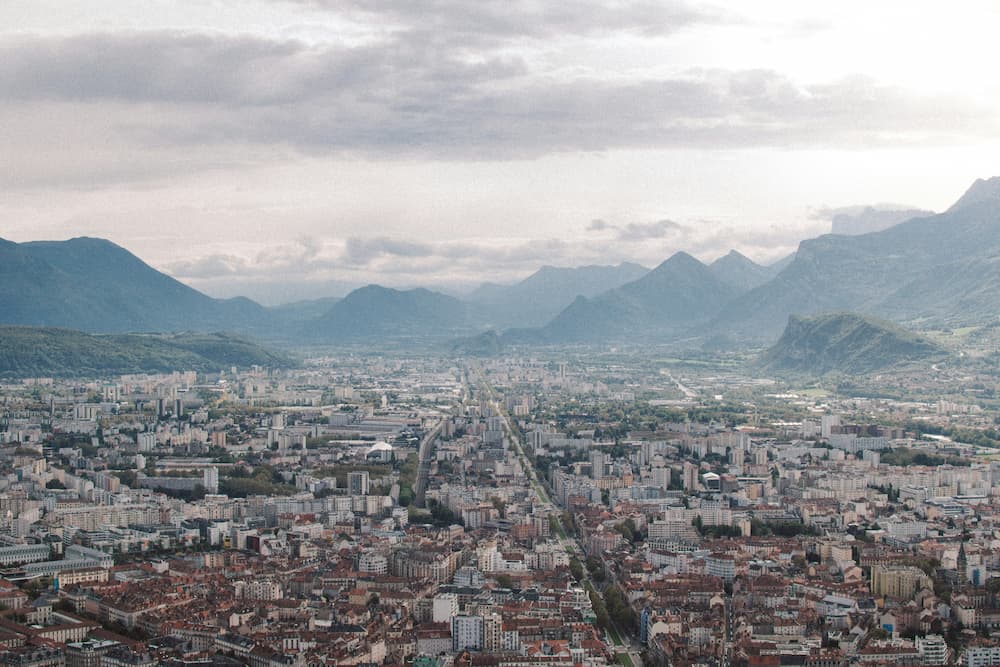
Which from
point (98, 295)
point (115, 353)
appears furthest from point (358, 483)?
point (98, 295)

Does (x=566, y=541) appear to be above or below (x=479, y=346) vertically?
below

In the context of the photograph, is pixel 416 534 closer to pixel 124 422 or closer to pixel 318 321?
pixel 124 422

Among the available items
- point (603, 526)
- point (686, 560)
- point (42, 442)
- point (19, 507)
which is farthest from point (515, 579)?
point (42, 442)

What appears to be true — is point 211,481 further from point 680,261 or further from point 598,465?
point 680,261

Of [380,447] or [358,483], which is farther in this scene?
[380,447]

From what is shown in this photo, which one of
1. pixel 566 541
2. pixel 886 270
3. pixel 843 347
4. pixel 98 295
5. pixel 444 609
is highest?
pixel 886 270

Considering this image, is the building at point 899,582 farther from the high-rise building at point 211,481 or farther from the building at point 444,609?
the high-rise building at point 211,481

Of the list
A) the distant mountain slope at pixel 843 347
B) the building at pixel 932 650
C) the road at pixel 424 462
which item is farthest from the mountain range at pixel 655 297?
the building at pixel 932 650
